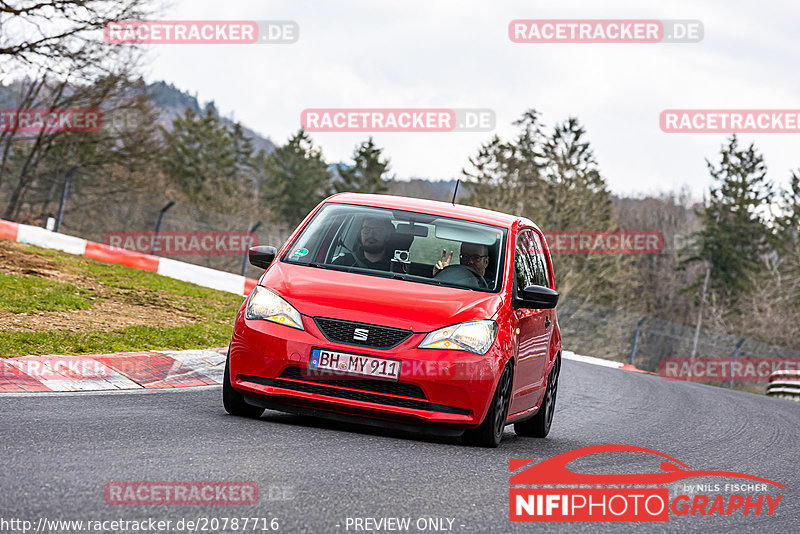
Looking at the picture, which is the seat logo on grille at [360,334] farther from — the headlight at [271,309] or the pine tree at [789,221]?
the pine tree at [789,221]

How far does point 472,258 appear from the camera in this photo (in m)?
7.95

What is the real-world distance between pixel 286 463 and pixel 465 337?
5.57 feet

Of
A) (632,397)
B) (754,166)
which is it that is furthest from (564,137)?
(632,397)

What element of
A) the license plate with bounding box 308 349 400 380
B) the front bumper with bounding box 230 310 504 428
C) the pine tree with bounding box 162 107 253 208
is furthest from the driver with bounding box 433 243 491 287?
the pine tree with bounding box 162 107 253 208

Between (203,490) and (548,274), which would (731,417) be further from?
(203,490)

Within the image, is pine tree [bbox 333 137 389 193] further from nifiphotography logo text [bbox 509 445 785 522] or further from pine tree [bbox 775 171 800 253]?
nifiphotography logo text [bbox 509 445 785 522]

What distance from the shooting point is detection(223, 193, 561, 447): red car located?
679 cm

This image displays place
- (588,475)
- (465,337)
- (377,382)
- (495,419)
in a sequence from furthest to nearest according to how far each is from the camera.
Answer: (495,419), (465,337), (377,382), (588,475)

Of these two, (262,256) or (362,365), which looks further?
(262,256)

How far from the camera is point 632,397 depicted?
15.1m

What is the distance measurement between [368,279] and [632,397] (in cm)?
868

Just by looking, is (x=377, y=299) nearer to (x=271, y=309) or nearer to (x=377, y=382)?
(x=377, y=382)

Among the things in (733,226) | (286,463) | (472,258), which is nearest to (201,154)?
(733,226)

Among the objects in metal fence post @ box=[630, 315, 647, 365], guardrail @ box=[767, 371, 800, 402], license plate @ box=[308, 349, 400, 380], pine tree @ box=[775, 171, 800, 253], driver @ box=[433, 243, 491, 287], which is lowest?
guardrail @ box=[767, 371, 800, 402]
